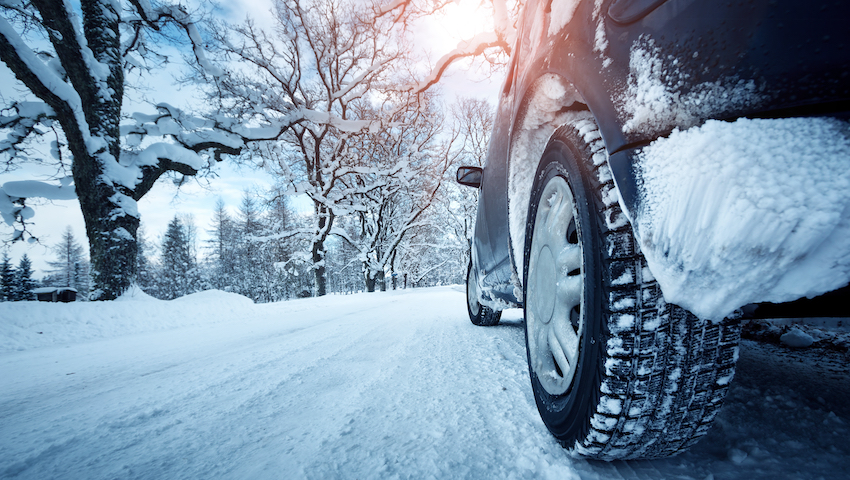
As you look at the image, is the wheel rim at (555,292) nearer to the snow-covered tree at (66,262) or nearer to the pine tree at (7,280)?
the pine tree at (7,280)

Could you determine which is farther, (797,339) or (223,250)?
(223,250)

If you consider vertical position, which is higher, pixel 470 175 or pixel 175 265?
pixel 175 265

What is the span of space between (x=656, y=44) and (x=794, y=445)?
1.16 metres

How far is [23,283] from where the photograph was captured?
28859mm

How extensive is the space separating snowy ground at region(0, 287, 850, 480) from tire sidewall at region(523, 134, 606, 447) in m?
0.11

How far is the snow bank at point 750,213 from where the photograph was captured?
484 millimetres

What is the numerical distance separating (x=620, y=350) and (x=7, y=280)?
45087 mm

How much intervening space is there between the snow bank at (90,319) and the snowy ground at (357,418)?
5.02 feet

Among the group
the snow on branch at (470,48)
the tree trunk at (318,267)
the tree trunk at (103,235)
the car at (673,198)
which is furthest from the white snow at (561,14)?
the tree trunk at (318,267)

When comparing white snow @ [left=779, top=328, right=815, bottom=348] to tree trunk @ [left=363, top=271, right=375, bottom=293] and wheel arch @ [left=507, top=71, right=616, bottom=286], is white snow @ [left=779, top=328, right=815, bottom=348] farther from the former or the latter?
tree trunk @ [left=363, top=271, right=375, bottom=293]

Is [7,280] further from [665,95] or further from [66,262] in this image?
[665,95]

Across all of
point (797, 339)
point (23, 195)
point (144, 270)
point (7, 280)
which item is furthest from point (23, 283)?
point (797, 339)

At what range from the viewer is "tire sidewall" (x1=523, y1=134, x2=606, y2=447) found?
0.77m

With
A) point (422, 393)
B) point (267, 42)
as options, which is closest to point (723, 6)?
point (422, 393)
